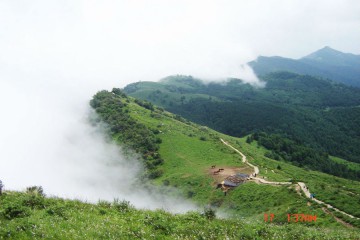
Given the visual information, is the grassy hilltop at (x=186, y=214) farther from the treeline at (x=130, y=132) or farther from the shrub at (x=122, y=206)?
the treeline at (x=130, y=132)

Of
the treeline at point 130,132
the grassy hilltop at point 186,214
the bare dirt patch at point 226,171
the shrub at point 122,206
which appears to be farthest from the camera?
the treeline at point 130,132

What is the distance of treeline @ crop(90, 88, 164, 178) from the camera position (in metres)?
123

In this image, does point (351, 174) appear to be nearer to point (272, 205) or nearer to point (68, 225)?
point (272, 205)

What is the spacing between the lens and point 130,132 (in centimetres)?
14638

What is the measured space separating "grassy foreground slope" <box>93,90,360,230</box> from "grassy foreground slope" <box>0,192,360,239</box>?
25.2 ft

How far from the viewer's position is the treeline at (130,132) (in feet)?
405

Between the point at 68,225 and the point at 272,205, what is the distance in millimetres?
51396

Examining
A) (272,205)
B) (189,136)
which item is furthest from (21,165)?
(272,205)

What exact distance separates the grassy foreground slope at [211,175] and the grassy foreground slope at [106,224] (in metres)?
7.68

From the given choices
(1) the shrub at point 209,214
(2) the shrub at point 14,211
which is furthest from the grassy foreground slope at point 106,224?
(1) the shrub at point 209,214

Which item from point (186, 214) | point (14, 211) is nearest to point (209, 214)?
point (186, 214)

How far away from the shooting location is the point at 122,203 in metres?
22.9

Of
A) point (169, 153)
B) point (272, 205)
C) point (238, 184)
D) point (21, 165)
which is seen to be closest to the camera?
point (272, 205)
